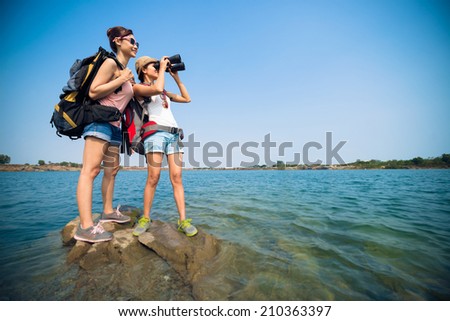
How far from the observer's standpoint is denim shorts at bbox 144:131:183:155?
117 inches

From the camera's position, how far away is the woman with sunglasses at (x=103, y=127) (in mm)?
2412

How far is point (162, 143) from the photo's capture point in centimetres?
301

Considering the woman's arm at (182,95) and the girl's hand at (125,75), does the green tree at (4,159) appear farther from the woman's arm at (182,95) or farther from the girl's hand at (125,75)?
the girl's hand at (125,75)

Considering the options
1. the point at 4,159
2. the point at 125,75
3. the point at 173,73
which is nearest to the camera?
the point at 125,75

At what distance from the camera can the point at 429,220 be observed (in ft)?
16.0

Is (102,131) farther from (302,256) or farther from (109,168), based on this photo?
(302,256)

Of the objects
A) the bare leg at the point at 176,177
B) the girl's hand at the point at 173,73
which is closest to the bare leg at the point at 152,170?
the bare leg at the point at 176,177

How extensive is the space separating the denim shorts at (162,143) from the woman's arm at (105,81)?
0.84m

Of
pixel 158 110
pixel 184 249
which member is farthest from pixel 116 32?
pixel 184 249

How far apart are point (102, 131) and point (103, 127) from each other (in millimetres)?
59

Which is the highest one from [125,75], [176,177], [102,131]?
[125,75]

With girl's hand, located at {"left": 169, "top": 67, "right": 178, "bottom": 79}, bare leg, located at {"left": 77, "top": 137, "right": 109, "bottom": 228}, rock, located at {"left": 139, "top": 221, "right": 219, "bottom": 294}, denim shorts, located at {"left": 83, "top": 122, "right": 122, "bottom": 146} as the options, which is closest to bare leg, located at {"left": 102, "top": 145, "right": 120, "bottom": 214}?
denim shorts, located at {"left": 83, "top": 122, "right": 122, "bottom": 146}
